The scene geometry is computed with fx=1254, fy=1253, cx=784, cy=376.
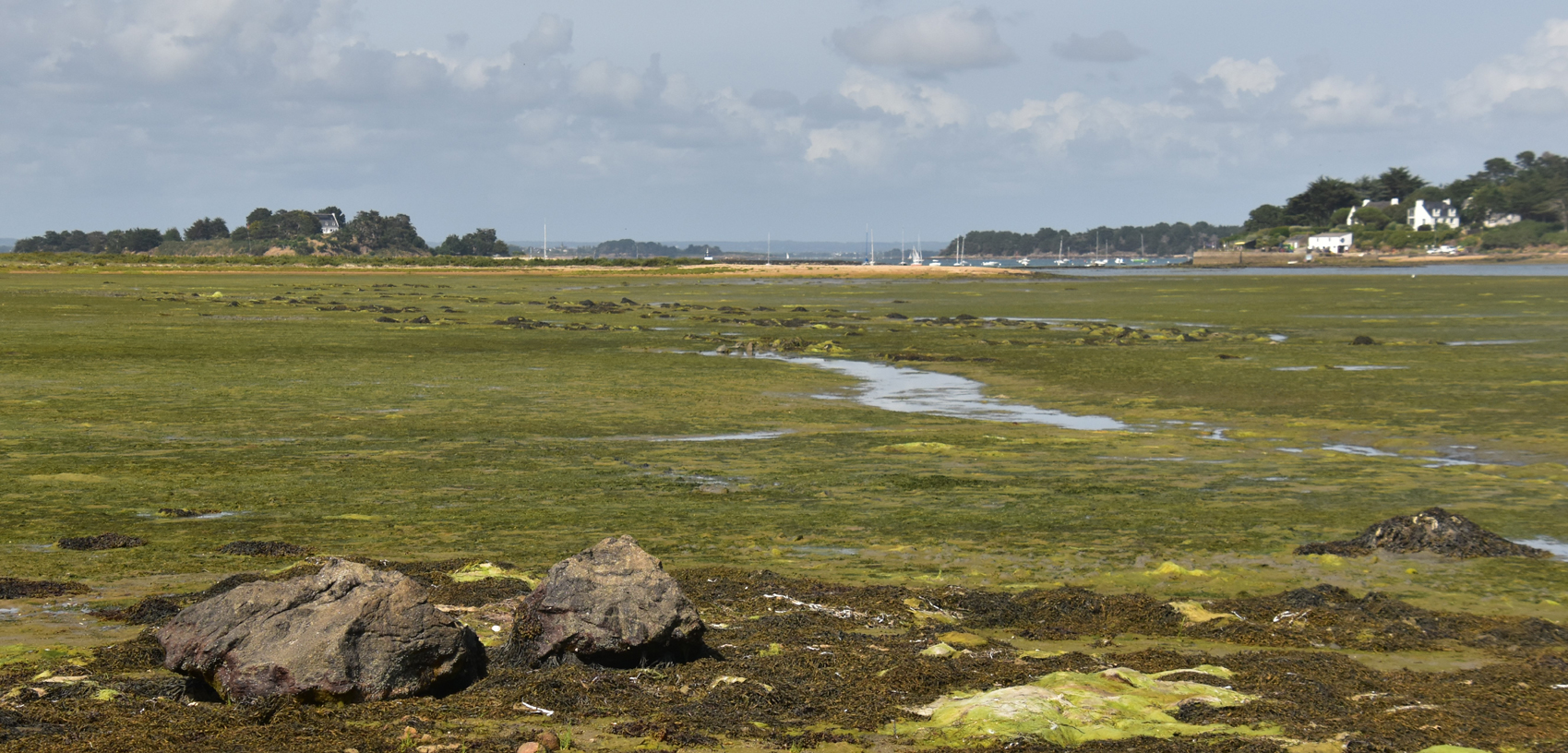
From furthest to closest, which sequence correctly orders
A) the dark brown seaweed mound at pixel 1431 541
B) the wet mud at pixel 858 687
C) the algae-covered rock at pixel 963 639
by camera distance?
the dark brown seaweed mound at pixel 1431 541 → the algae-covered rock at pixel 963 639 → the wet mud at pixel 858 687

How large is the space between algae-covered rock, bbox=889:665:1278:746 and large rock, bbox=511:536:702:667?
1.75m

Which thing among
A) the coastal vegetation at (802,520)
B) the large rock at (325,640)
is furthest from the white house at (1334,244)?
the large rock at (325,640)

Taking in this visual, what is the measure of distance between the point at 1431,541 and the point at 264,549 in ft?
37.0

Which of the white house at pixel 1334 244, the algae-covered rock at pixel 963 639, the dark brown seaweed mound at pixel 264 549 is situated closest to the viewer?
the algae-covered rock at pixel 963 639

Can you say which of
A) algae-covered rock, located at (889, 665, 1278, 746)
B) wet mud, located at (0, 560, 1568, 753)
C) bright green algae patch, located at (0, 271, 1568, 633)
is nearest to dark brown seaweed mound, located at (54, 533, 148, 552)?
bright green algae patch, located at (0, 271, 1568, 633)

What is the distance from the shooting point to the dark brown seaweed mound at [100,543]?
11761mm

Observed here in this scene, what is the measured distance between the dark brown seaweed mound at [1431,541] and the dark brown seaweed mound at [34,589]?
36.7 feet

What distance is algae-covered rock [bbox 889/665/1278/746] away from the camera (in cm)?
734

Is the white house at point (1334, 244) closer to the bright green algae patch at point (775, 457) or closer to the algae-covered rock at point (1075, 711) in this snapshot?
the bright green algae patch at point (775, 457)

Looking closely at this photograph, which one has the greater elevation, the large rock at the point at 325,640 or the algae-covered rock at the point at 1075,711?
the large rock at the point at 325,640

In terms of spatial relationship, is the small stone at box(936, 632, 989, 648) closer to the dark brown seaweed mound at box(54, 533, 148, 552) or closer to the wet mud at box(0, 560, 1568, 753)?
the wet mud at box(0, 560, 1568, 753)

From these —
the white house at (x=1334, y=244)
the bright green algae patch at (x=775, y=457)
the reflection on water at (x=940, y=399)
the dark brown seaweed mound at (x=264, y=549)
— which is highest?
the white house at (x=1334, y=244)

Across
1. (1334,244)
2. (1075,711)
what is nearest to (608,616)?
(1075,711)

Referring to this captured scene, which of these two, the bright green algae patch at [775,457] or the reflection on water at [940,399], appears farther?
the reflection on water at [940,399]
